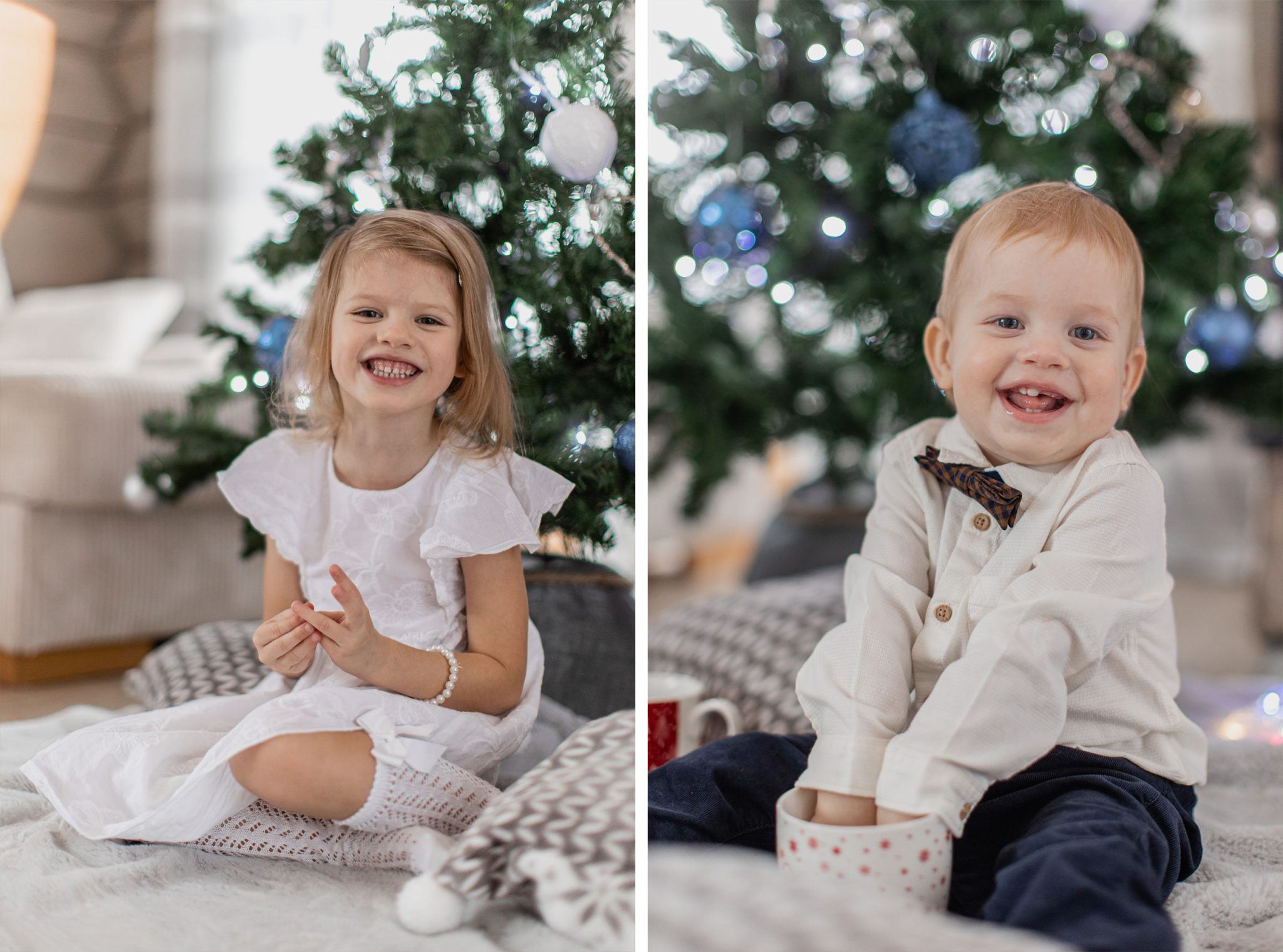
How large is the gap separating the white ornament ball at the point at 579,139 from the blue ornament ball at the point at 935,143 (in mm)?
719

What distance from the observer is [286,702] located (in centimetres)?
70

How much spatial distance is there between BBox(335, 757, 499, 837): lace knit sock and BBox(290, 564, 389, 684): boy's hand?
0.21 ft

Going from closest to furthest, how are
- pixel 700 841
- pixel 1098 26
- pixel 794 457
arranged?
pixel 700 841 < pixel 1098 26 < pixel 794 457

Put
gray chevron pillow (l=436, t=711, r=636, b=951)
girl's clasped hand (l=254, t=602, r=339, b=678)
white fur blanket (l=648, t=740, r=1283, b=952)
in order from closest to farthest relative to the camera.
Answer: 1. white fur blanket (l=648, t=740, r=1283, b=952)
2. gray chevron pillow (l=436, t=711, r=636, b=951)
3. girl's clasped hand (l=254, t=602, r=339, b=678)

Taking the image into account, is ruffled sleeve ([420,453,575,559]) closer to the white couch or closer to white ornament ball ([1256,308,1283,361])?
the white couch

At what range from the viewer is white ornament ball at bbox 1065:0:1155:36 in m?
1.27

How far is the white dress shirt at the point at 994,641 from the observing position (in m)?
0.63

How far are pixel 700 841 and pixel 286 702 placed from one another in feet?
0.95

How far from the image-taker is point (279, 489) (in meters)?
0.80

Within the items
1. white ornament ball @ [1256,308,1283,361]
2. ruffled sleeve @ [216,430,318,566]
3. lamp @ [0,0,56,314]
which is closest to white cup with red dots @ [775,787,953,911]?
ruffled sleeve @ [216,430,318,566]

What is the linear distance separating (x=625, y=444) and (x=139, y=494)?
69 centimetres

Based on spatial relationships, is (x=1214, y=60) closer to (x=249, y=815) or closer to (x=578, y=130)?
(x=578, y=130)

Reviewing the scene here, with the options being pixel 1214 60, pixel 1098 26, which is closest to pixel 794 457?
pixel 1214 60

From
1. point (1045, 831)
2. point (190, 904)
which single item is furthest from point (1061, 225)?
point (190, 904)
